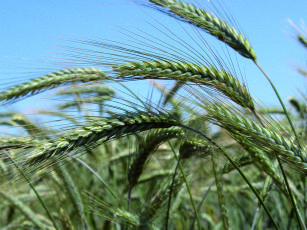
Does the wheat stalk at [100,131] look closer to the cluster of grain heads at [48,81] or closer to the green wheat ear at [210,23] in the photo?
the cluster of grain heads at [48,81]

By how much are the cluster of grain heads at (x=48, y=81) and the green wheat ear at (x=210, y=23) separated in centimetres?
49

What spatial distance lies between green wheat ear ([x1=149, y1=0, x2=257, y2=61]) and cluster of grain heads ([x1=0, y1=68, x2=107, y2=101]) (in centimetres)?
49

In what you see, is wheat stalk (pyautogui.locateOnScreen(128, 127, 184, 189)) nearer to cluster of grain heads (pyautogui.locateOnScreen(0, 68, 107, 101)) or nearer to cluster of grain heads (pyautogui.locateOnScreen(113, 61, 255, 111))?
cluster of grain heads (pyautogui.locateOnScreen(113, 61, 255, 111))

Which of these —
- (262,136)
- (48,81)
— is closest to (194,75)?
(262,136)

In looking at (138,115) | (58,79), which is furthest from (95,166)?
(138,115)

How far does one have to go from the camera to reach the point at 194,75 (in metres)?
1.63

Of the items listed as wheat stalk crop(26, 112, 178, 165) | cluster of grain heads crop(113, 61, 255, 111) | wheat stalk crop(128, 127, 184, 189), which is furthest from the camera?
wheat stalk crop(128, 127, 184, 189)

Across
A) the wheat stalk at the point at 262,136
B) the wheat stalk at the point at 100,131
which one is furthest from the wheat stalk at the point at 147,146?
the wheat stalk at the point at 262,136

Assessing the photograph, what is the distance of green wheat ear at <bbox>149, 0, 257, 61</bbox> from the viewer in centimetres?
194

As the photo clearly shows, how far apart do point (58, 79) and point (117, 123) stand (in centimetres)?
59

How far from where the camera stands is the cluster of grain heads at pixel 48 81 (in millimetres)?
1941

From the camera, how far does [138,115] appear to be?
164 cm

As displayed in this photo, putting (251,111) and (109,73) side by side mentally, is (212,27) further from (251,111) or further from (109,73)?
(109,73)

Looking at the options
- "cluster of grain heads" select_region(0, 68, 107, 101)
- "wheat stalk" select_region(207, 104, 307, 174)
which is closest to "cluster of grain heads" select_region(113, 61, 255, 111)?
"wheat stalk" select_region(207, 104, 307, 174)
